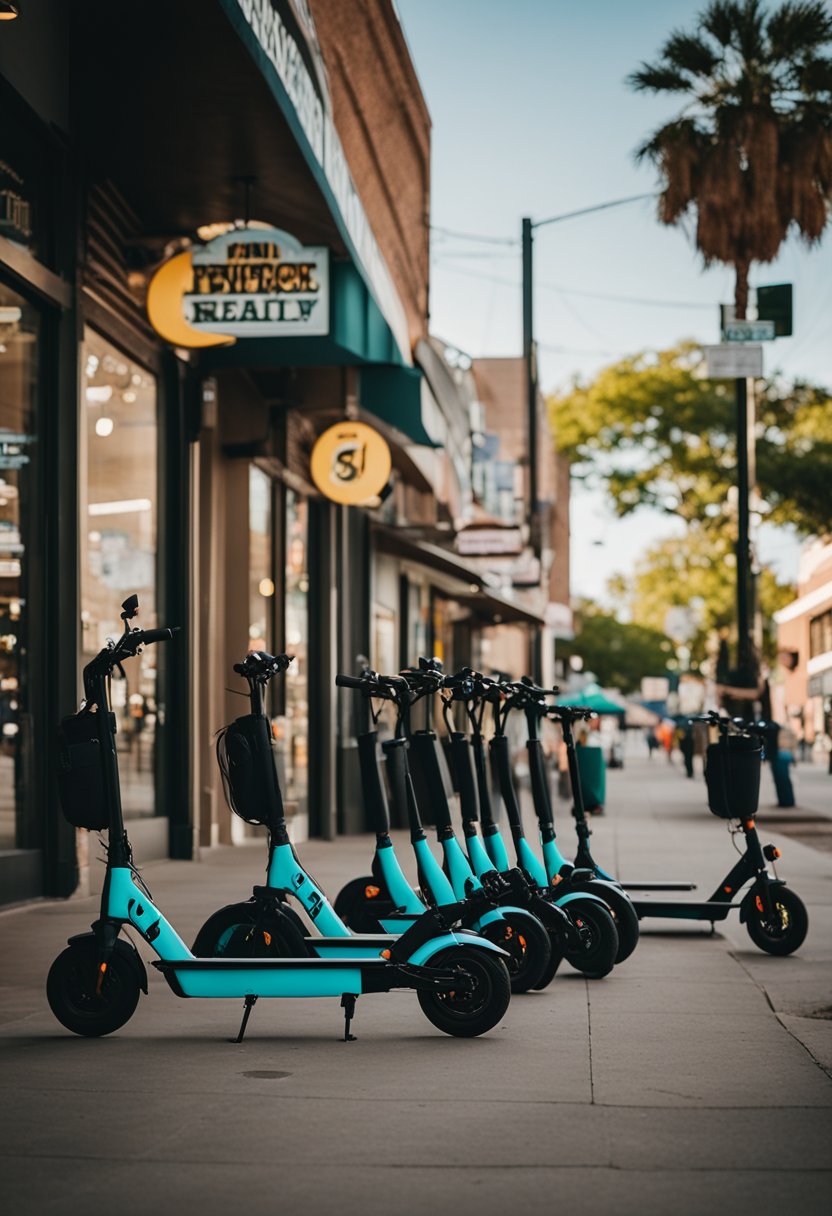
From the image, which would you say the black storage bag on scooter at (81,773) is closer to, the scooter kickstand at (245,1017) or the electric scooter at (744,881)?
the scooter kickstand at (245,1017)

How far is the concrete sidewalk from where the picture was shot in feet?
16.0

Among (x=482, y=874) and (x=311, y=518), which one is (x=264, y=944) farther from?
(x=311, y=518)

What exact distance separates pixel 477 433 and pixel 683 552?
74.5 feet

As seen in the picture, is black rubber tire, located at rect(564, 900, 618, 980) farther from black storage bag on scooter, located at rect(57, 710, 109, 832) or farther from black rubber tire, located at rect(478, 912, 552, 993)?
black storage bag on scooter, located at rect(57, 710, 109, 832)

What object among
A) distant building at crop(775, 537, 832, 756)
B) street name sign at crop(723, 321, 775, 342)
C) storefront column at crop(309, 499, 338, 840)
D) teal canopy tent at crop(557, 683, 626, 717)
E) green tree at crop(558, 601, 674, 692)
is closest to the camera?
storefront column at crop(309, 499, 338, 840)

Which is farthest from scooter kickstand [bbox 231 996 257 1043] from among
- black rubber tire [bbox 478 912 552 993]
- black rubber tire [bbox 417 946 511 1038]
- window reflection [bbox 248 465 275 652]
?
window reflection [bbox 248 465 275 652]

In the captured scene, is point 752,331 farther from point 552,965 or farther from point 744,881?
point 552,965

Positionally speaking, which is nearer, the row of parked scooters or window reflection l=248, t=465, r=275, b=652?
the row of parked scooters

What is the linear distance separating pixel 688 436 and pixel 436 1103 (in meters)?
46.2

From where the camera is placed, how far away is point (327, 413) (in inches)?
768

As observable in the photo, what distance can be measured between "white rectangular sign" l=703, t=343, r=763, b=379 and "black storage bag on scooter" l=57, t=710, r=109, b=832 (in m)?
15.8

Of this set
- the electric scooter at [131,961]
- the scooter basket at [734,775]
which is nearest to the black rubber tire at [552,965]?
the electric scooter at [131,961]

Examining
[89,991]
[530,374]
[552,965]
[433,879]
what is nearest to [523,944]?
[552,965]

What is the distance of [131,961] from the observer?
6973mm
